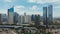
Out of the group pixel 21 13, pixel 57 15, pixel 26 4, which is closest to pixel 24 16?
pixel 21 13

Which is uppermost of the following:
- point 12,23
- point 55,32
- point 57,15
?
point 57,15

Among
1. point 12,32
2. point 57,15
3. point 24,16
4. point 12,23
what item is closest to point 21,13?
point 24,16

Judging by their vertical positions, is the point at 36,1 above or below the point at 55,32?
above

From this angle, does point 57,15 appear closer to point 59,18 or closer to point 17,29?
point 59,18

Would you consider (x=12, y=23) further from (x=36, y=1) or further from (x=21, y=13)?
(x=36, y=1)

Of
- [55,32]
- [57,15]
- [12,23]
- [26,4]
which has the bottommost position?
[55,32]

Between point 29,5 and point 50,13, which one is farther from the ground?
point 29,5
